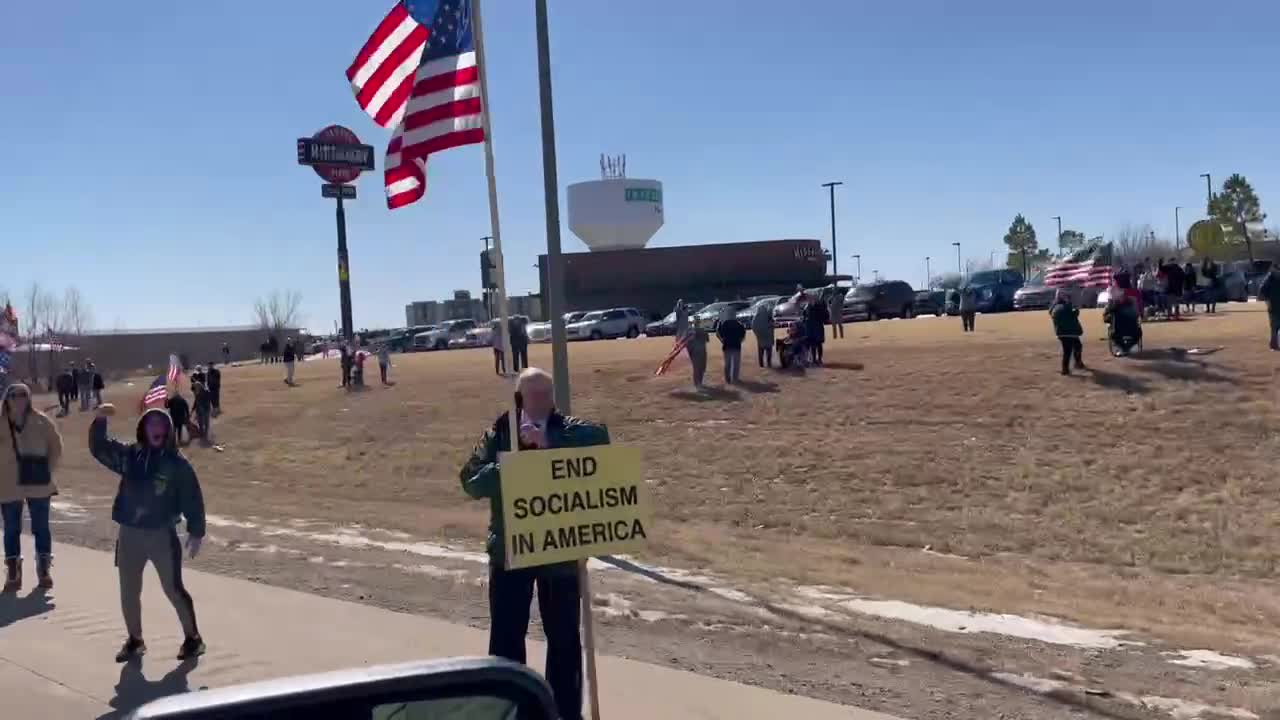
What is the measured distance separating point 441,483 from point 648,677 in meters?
16.3

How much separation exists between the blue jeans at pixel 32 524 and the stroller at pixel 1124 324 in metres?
19.2

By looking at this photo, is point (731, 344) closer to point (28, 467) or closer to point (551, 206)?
point (551, 206)

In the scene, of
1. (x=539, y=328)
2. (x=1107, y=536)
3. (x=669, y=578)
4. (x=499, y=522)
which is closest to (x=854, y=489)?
(x=1107, y=536)

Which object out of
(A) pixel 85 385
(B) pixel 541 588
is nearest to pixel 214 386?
(A) pixel 85 385

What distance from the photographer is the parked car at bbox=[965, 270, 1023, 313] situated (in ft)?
143

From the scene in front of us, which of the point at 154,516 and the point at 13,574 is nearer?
the point at 154,516

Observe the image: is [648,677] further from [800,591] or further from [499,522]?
[800,591]

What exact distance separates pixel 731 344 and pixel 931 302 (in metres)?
26.5

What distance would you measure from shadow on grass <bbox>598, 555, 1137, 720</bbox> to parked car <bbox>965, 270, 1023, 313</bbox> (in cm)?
3518

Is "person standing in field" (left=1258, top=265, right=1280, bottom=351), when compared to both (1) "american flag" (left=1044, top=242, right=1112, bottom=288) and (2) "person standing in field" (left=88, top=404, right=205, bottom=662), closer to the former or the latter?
(1) "american flag" (left=1044, top=242, right=1112, bottom=288)

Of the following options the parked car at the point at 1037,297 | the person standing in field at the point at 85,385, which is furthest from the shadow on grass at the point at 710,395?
the person standing in field at the point at 85,385

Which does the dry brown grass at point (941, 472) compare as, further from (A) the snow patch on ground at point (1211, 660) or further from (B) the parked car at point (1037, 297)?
(B) the parked car at point (1037, 297)

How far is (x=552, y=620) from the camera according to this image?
564 centimetres

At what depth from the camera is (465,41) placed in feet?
24.4
